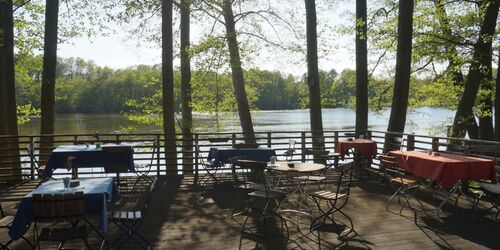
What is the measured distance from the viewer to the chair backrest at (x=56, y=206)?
Result: 3.35 metres

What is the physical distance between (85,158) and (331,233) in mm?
4215

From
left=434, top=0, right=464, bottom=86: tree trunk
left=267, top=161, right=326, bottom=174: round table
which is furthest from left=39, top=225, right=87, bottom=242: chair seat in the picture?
left=434, top=0, right=464, bottom=86: tree trunk

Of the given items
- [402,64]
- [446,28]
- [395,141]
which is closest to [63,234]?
[395,141]

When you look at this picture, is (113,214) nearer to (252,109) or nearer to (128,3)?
(128,3)

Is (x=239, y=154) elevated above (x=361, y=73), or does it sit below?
below

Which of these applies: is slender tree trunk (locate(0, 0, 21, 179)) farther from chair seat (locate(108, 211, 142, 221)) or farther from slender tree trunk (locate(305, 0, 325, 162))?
slender tree trunk (locate(305, 0, 325, 162))

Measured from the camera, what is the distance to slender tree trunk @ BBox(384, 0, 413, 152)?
31.1ft

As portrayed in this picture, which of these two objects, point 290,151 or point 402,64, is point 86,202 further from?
point 402,64

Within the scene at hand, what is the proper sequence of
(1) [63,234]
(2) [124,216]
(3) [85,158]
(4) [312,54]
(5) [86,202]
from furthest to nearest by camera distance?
(4) [312,54]
(3) [85,158]
(2) [124,216]
(5) [86,202]
(1) [63,234]

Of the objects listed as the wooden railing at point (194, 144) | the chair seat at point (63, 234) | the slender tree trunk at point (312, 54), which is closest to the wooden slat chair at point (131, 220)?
the chair seat at point (63, 234)

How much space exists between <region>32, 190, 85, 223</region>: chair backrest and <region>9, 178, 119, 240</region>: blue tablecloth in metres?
0.38

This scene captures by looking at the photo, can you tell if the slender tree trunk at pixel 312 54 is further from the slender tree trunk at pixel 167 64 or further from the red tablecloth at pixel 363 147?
the slender tree trunk at pixel 167 64

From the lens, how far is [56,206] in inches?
133

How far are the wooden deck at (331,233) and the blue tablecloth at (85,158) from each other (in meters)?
0.78
